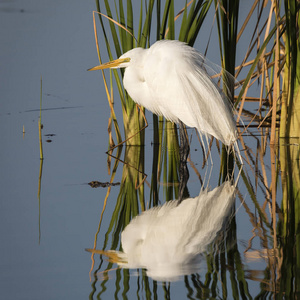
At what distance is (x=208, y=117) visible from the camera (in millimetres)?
4289

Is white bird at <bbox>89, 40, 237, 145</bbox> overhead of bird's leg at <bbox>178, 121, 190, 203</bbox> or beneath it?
overhead

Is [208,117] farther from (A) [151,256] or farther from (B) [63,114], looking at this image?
(B) [63,114]

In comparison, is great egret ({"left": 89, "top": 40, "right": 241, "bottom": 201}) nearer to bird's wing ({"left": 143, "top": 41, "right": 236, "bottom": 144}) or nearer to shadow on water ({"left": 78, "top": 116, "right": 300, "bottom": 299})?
bird's wing ({"left": 143, "top": 41, "right": 236, "bottom": 144})

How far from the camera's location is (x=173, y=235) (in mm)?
2822

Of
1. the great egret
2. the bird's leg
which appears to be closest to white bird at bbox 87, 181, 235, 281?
the bird's leg

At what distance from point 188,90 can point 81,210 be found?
1.33 m

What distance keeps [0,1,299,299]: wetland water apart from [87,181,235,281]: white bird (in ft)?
0.15

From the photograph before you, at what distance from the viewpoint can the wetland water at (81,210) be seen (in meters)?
2.23

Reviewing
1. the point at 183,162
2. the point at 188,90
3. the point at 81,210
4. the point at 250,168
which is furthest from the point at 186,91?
the point at 81,210

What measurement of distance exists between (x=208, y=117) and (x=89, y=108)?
98.2 inches

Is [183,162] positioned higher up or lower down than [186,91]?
lower down

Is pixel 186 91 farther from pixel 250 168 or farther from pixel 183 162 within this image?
pixel 250 168

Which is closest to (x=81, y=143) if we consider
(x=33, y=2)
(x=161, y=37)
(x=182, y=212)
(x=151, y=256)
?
(x=161, y=37)

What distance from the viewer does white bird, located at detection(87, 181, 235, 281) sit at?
2.44 metres
